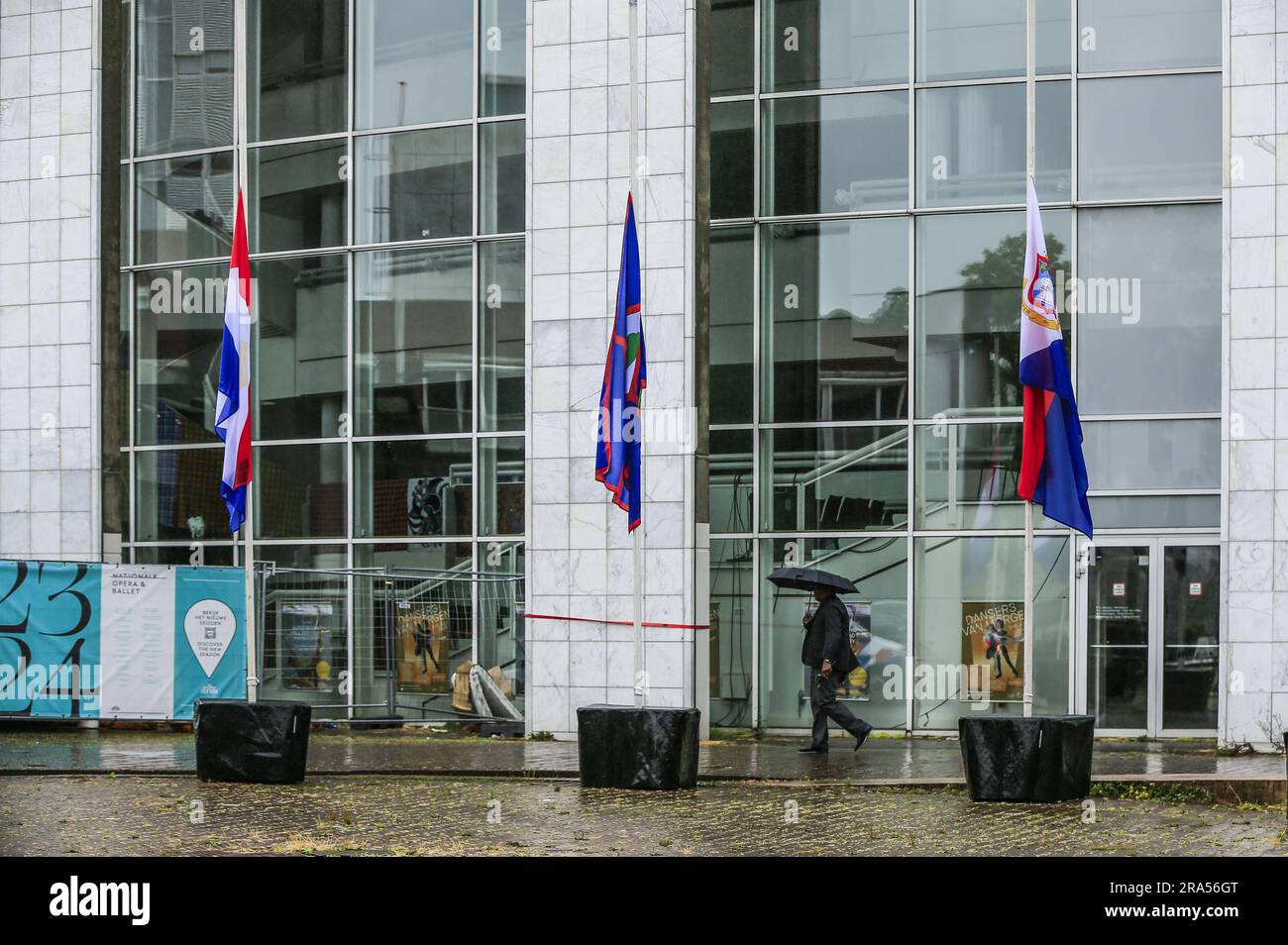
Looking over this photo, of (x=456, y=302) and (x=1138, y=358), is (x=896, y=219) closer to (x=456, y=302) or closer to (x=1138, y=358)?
(x=1138, y=358)

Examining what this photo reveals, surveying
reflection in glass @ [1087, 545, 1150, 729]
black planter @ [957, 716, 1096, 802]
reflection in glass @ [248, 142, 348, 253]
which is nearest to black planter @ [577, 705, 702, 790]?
black planter @ [957, 716, 1096, 802]

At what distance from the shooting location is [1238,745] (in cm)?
1688

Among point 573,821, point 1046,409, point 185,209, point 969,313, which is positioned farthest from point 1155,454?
point 185,209

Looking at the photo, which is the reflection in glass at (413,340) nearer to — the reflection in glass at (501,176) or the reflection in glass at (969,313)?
the reflection in glass at (501,176)

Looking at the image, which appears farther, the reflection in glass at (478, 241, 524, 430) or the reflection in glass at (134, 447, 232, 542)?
the reflection in glass at (134, 447, 232, 542)

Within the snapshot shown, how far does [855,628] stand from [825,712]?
3006mm

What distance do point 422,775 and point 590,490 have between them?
197 inches

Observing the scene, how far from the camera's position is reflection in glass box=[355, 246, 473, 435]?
20.1m

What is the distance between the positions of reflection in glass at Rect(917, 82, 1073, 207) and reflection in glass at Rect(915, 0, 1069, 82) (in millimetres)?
Answer: 217

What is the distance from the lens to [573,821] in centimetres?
1108

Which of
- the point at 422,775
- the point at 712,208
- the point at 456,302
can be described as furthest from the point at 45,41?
the point at 422,775

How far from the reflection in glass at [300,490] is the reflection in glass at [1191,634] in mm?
9956

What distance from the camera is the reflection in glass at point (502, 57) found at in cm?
1977

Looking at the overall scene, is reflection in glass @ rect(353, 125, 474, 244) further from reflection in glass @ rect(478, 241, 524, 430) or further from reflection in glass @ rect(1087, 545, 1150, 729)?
reflection in glass @ rect(1087, 545, 1150, 729)
